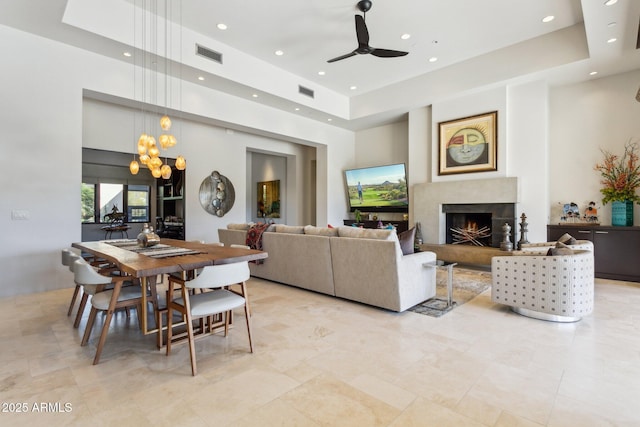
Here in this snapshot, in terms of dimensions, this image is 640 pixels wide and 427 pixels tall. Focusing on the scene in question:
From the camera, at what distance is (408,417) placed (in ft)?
5.82

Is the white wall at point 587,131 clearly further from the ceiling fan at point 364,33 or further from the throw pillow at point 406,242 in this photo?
the throw pillow at point 406,242

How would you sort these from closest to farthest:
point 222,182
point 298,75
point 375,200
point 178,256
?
1. point 178,256
2. point 298,75
3. point 222,182
4. point 375,200

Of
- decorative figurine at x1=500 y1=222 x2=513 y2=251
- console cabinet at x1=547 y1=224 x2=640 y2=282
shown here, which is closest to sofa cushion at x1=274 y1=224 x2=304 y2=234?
decorative figurine at x1=500 y1=222 x2=513 y2=251

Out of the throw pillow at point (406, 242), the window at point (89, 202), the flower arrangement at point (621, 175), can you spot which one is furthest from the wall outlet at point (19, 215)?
the flower arrangement at point (621, 175)

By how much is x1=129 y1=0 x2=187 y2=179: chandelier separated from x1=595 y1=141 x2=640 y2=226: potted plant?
6764 millimetres

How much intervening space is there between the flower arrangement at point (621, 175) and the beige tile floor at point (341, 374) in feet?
8.97

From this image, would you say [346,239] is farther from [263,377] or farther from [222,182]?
[222,182]

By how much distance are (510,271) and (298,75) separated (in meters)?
5.47

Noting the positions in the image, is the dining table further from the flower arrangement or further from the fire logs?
the flower arrangement

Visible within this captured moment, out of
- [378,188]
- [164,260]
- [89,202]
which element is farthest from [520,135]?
[89,202]

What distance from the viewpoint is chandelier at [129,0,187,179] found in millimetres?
3943

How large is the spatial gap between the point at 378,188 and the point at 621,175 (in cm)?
455

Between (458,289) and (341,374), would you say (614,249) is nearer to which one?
(458,289)

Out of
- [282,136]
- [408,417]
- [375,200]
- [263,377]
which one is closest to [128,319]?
[263,377]
